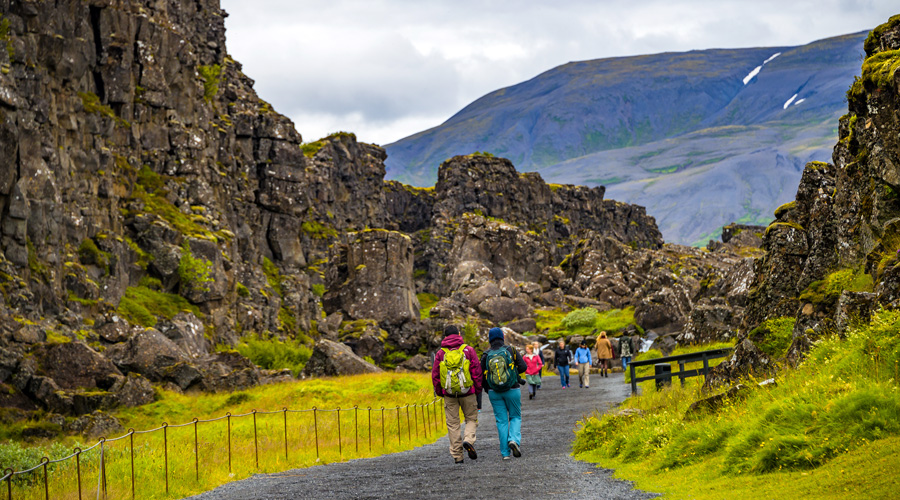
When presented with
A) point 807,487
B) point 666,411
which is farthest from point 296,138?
point 807,487

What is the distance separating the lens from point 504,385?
1539 centimetres

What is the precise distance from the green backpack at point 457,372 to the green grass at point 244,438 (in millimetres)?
4921

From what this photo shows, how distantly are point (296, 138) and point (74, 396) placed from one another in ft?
245

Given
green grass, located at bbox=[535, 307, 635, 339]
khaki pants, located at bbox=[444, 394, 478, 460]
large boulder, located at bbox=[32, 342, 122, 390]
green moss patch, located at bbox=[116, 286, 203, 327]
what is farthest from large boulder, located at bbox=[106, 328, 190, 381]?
green grass, located at bbox=[535, 307, 635, 339]

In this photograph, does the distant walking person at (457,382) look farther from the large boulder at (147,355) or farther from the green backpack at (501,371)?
the large boulder at (147,355)

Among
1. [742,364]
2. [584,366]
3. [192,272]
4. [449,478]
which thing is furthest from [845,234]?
[192,272]

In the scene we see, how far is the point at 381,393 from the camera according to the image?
39875 mm

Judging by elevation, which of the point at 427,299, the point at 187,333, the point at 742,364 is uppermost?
the point at 427,299

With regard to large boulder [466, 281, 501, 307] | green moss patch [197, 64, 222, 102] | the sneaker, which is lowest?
the sneaker

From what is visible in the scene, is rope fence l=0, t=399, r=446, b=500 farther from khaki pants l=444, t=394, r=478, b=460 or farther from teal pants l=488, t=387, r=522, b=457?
teal pants l=488, t=387, r=522, b=457

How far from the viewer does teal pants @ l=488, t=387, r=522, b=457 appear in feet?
51.4

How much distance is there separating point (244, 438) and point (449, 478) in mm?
14422

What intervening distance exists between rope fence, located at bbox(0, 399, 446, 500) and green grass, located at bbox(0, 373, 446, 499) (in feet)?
0.11

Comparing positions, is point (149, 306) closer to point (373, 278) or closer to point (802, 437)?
point (373, 278)
